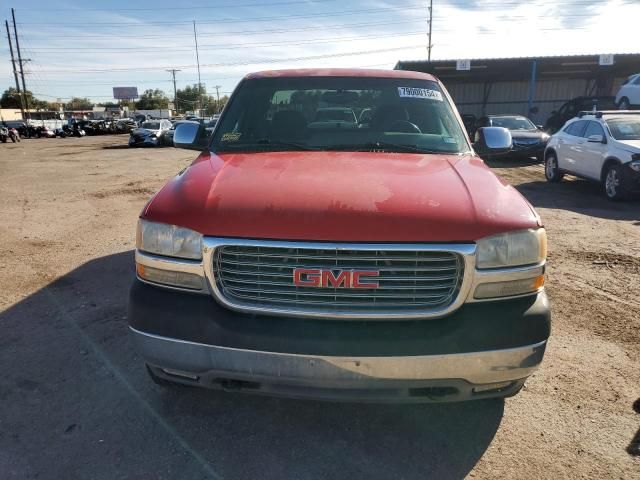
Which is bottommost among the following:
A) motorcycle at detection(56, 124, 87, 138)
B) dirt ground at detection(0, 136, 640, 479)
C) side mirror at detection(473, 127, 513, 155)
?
motorcycle at detection(56, 124, 87, 138)

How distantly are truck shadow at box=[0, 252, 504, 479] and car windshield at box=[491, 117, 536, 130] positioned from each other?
52.4 feet

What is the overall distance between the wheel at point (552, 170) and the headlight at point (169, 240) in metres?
11.6

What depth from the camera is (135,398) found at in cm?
295

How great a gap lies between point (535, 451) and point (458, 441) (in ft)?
1.30

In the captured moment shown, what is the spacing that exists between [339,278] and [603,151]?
9.87 m

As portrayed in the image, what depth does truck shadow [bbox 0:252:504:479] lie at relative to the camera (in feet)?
7.79

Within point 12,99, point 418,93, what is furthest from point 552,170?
point 12,99

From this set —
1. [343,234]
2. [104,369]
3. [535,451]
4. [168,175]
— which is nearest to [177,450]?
[104,369]

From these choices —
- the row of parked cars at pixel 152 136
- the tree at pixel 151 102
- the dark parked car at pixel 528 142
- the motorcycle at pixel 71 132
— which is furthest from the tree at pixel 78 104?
the dark parked car at pixel 528 142

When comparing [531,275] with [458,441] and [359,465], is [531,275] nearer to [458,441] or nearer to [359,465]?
[458,441]

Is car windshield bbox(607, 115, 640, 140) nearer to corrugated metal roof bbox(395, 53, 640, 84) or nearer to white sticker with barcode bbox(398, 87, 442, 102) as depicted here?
white sticker with barcode bbox(398, 87, 442, 102)

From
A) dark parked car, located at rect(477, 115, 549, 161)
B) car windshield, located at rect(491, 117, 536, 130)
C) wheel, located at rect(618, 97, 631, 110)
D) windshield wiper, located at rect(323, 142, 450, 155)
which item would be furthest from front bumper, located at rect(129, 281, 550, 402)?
wheel, located at rect(618, 97, 631, 110)

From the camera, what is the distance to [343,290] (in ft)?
7.20

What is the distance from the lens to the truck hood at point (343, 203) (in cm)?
215
